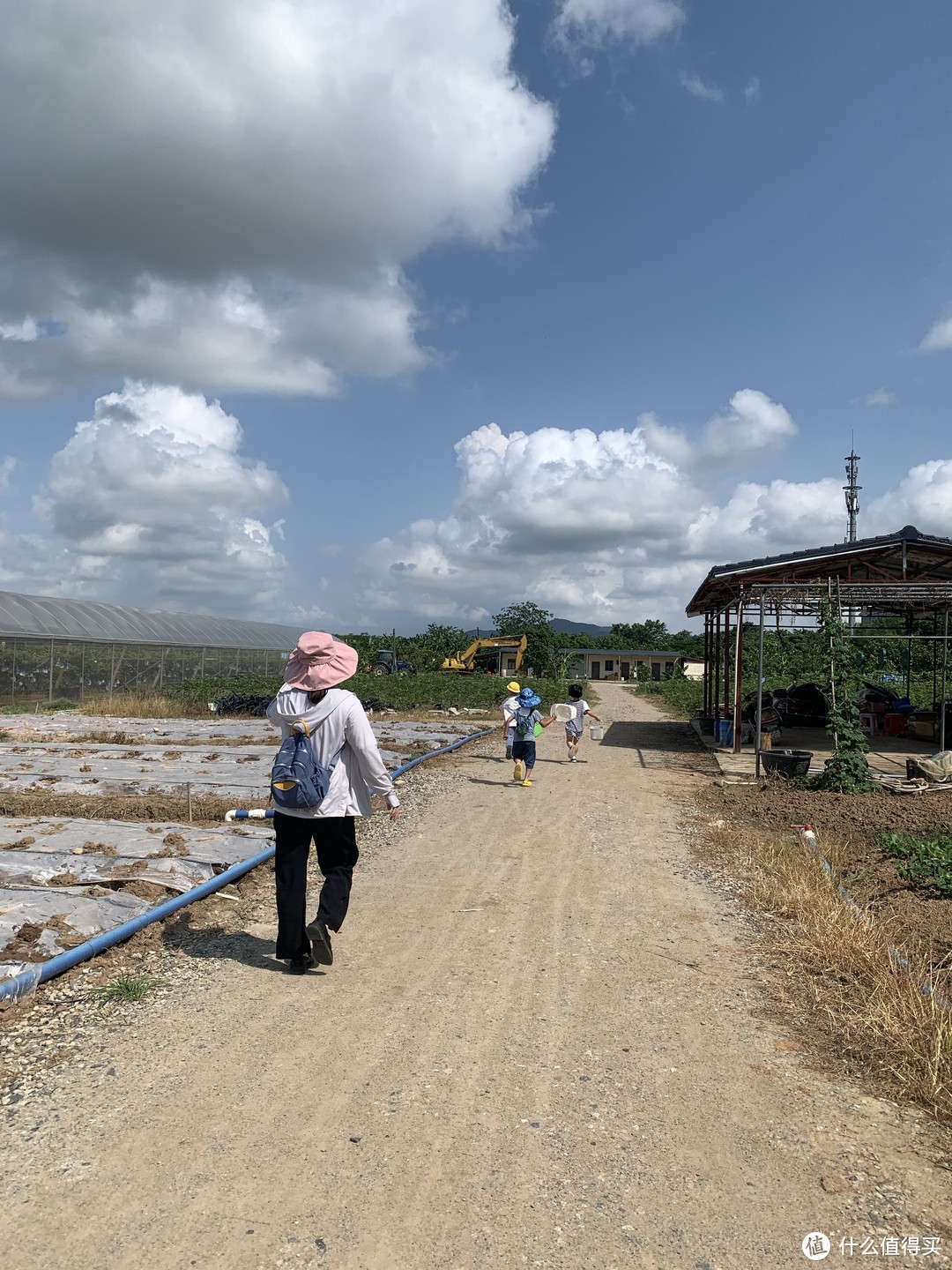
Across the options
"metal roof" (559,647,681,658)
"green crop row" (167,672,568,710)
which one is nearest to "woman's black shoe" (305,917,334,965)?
"green crop row" (167,672,568,710)

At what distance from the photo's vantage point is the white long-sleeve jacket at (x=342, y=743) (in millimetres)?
4773

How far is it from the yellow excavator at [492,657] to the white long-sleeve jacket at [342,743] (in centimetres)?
4339

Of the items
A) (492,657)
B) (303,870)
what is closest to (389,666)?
(492,657)

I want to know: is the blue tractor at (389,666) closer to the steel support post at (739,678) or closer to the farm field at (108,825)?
the farm field at (108,825)

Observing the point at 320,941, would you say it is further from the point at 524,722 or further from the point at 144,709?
the point at 144,709

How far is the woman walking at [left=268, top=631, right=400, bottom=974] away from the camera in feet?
15.3

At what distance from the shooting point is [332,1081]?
347 cm

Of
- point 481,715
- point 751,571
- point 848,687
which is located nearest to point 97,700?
point 481,715

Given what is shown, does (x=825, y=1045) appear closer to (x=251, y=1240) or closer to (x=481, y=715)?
(x=251, y=1240)

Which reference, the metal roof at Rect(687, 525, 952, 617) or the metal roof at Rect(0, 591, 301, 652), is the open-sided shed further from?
the metal roof at Rect(0, 591, 301, 652)

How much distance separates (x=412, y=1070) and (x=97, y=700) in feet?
84.0

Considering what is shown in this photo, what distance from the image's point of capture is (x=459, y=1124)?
124 inches

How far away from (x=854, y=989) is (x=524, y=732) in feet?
23.1

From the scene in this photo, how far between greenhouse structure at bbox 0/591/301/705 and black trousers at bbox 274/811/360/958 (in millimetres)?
23589
